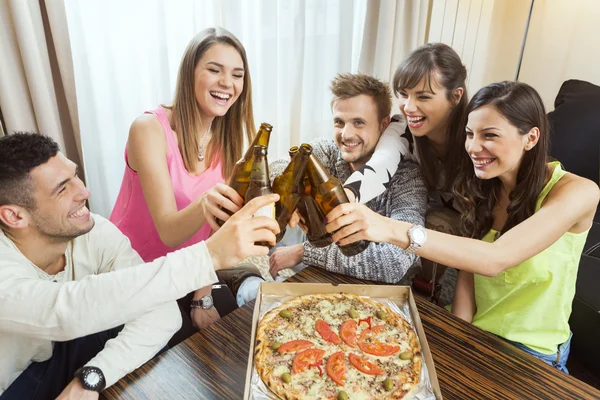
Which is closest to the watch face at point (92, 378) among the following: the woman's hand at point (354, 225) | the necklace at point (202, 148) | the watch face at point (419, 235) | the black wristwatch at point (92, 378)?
the black wristwatch at point (92, 378)

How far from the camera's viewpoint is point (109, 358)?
89 centimetres

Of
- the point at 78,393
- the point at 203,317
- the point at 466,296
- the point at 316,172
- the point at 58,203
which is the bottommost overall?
the point at 203,317

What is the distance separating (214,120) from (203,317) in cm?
77

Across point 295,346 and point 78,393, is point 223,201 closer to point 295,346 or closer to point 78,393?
point 295,346

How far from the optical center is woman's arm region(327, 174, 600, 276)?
1.11 metres

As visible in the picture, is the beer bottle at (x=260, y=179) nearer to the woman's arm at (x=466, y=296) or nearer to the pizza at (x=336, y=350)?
the pizza at (x=336, y=350)

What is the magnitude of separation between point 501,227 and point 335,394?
84 centimetres

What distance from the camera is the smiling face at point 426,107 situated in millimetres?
1563

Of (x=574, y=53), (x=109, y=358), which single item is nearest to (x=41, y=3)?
(x=109, y=358)

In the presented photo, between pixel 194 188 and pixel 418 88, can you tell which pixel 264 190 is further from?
pixel 418 88

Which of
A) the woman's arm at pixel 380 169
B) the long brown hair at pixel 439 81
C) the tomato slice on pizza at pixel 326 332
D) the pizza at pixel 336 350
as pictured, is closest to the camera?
the pizza at pixel 336 350

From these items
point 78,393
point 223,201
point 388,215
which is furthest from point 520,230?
point 78,393

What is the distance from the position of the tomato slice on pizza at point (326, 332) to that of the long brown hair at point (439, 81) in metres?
0.84

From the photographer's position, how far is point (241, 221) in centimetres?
87
